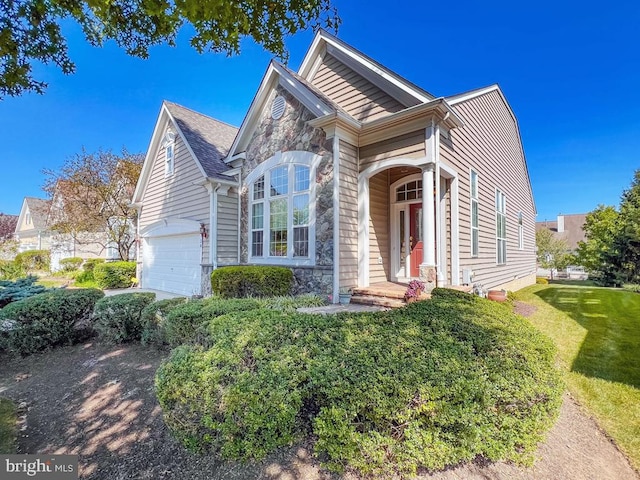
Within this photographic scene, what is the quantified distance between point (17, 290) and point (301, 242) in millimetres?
7347

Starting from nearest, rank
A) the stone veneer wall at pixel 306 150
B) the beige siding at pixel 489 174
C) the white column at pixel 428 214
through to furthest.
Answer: the white column at pixel 428 214 < the stone veneer wall at pixel 306 150 < the beige siding at pixel 489 174

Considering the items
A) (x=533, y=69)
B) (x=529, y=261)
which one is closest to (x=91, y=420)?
(x=533, y=69)

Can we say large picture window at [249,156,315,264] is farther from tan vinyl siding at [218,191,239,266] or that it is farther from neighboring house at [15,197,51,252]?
neighboring house at [15,197,51,252]

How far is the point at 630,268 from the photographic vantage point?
55.9ft

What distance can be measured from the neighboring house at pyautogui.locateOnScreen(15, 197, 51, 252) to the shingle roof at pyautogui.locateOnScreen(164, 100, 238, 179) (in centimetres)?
2419

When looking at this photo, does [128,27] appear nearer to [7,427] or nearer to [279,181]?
[279,181]

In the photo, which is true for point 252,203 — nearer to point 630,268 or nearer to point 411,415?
point 411,415

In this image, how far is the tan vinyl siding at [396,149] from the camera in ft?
23.3

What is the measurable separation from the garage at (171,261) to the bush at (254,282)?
10.7 ft

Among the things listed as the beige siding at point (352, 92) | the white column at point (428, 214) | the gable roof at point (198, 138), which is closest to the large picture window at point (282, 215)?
the gable roof at point (198, 138)

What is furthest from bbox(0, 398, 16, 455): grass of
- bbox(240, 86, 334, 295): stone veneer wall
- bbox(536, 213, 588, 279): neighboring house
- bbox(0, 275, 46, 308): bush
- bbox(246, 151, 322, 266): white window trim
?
bbox(536, 213, 588, 279): neighboring house

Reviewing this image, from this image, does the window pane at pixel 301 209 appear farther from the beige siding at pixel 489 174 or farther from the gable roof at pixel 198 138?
the beige siding at pixel 489 174

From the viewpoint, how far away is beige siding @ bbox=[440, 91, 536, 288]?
8.40 metres

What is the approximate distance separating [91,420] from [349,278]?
537 centimetres
